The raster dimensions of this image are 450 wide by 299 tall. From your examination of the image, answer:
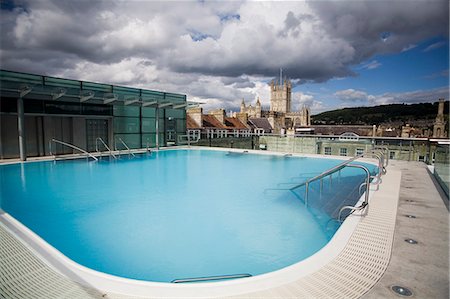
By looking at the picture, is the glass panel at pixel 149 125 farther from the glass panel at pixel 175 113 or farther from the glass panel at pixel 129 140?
the glass panel at pixel 175 113

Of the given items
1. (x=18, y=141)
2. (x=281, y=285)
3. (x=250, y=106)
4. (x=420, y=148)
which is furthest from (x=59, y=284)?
(x=250, y=106)

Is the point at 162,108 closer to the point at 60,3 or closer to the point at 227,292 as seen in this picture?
the point at 60,3

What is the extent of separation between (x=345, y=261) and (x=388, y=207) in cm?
250

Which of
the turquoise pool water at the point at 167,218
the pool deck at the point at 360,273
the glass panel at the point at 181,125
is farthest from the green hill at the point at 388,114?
the pool deck at the point at 360,273

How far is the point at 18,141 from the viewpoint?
11281 millimetres

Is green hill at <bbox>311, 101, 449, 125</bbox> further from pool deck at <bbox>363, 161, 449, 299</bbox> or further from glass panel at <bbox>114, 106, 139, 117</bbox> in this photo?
pool deck at <bbox>363, 161, 449, 299</bbox>

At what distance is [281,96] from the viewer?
9800cm

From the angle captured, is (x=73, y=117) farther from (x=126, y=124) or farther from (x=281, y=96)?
(x=281, y=96)

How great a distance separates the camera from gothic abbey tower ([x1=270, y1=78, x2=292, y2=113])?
97.2m

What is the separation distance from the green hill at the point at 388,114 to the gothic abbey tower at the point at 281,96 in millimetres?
18146

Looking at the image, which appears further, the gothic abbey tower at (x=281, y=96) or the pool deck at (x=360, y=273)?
the gothic abbey tower at (x=281, y=96)

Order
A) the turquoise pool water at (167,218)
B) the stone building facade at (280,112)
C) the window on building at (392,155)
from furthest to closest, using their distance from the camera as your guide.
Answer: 1. the stone building facade at (280,112)
2. the window on building at (392,155)
3. the turquoise pool water at (167,218)

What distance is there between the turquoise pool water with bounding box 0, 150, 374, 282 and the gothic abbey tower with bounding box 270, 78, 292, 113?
91074mm

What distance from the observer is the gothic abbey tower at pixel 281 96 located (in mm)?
97188
